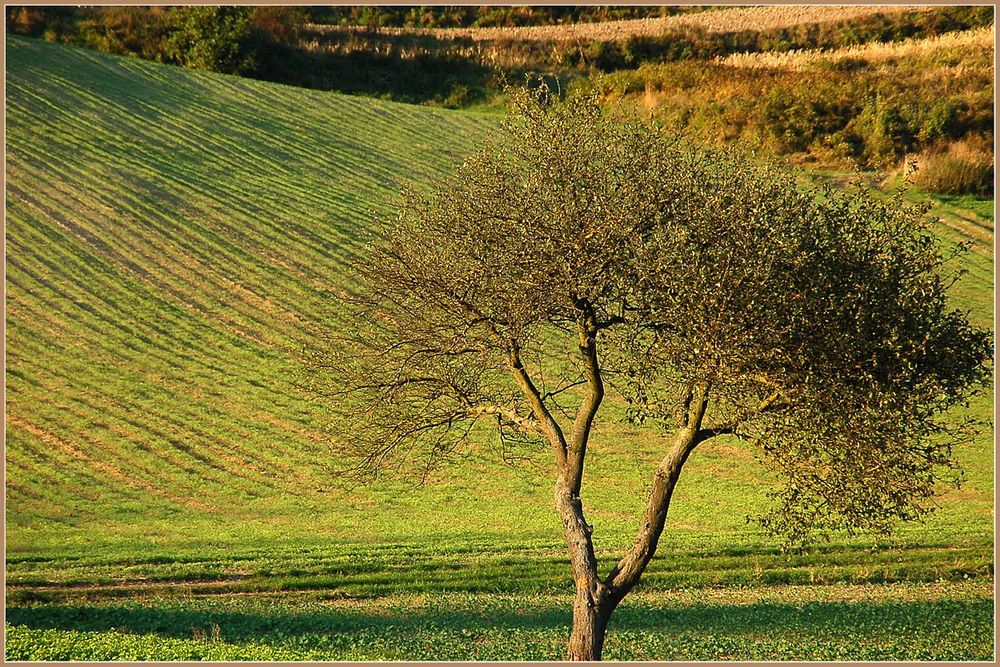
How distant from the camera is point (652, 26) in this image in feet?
204

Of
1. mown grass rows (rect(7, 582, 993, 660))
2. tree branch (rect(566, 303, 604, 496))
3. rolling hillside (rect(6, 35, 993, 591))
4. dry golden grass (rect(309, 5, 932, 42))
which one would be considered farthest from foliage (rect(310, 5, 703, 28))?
tree branch (rect(566, 303, 604, 496))

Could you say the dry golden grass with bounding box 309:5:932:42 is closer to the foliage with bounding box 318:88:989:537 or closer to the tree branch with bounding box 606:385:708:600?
the foliage with bounding box 318:88:989:537

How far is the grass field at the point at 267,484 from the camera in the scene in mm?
18859

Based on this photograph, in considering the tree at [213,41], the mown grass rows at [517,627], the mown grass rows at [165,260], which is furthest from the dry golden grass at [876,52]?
the mown grass rows at [517,627]

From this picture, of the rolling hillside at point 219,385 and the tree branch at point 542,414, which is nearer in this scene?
the tree branch at point 542,414

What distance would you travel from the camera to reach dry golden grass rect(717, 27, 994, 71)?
53.8m

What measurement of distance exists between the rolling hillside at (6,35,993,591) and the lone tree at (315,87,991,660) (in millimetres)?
4270

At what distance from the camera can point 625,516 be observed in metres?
28.3

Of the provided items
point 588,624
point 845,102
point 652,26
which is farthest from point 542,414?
point 652,26

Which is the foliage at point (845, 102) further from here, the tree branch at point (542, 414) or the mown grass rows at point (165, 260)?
the tree branch at point (542, 414)

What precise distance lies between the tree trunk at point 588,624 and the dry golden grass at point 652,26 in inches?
Result: 2016

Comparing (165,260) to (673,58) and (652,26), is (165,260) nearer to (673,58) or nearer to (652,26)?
(673,58)

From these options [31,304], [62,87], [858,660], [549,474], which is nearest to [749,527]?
[549,474]

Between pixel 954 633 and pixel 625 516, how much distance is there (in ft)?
36.2
